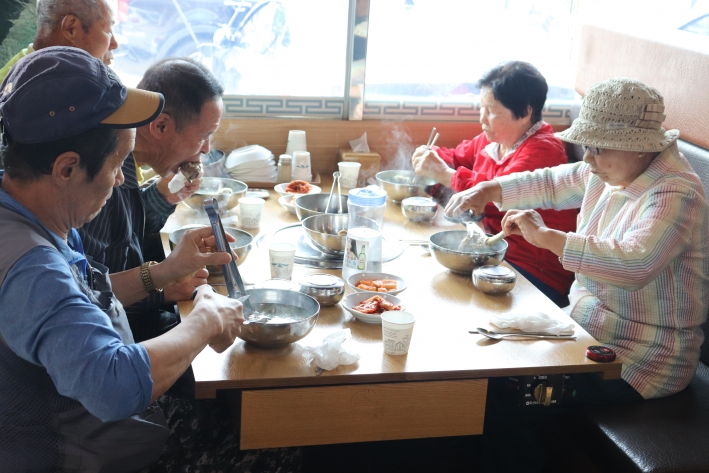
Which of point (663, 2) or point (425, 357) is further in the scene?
point (663, 2)

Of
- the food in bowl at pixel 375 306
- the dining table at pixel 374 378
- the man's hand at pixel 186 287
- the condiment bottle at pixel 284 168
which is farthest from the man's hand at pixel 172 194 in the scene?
the condiment bottle at pixel 284 168

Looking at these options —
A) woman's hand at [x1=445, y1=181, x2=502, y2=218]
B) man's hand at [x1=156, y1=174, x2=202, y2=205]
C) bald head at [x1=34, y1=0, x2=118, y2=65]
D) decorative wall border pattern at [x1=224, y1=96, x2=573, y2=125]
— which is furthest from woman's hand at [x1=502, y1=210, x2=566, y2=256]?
decorative wall border pattern at [x1=224, y1=96, x2=573, y2=125]

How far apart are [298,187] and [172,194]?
0.81m

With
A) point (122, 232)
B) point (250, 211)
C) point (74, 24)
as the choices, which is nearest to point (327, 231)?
point (250, 211)

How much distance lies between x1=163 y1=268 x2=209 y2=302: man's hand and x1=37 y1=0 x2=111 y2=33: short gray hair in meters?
1.15

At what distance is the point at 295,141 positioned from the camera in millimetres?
3652

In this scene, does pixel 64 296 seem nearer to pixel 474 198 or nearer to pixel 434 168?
pixel 474 198

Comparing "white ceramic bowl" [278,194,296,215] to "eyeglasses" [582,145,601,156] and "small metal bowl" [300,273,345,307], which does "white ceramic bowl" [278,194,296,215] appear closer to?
"small metal bowl" [300,273,345,307]

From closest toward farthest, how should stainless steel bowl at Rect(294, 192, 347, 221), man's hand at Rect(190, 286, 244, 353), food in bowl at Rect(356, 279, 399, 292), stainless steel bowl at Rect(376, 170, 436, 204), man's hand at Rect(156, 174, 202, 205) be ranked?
man's hand at Rect(190, 286, 244, 353), food in bowl at Rect(356, 279, 399, 292), man's hand at Rect(156, 174, 202, 205), stainless steel bowl at Rect(294, 192, 347, 221), stainless steel bowl at Rect(376, 170, 436, 204)

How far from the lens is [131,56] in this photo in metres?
3.60

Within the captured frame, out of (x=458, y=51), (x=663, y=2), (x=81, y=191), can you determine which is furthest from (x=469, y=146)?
(x=81, y=191)

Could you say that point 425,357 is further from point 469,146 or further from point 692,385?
point 469,146

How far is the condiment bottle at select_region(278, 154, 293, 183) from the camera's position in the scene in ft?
11.2

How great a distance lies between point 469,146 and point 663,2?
1351 mm
